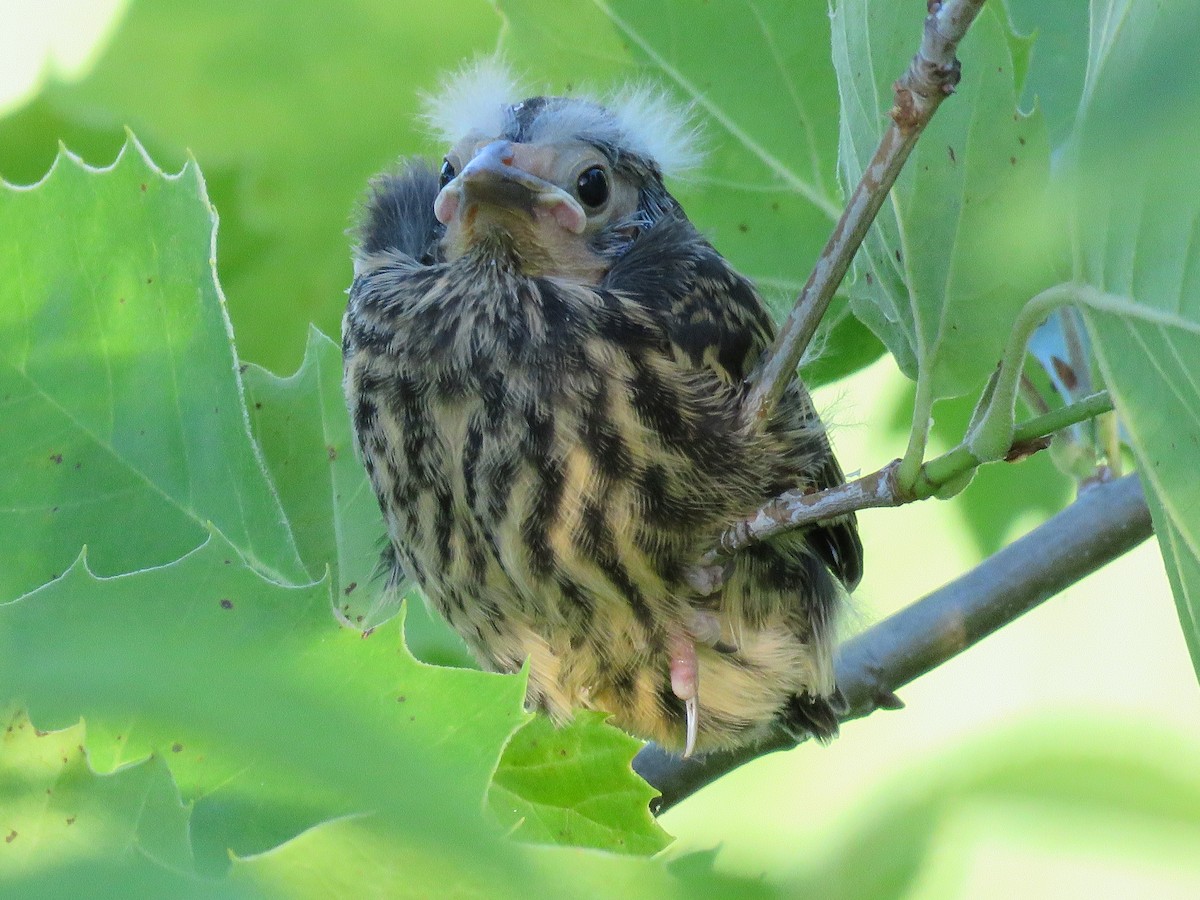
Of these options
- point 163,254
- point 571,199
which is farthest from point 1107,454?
point 163,254

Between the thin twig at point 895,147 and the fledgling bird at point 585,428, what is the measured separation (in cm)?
19

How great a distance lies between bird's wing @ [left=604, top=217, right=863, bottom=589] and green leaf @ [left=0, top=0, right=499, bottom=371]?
0.62m

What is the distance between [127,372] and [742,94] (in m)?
0.54

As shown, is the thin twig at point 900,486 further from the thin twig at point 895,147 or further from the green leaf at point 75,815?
the green leaf at point 75,815

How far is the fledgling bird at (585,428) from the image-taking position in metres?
0.87

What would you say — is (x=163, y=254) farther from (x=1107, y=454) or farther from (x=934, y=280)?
(x=1107, y=454)

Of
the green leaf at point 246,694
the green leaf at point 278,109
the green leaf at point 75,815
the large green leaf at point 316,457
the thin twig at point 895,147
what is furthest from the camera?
the green leaf at point 278,109

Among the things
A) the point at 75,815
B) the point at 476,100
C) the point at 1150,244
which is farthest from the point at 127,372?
the point at 1150,244

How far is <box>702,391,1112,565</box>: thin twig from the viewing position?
2.06 feet

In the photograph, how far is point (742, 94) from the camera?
1100mm

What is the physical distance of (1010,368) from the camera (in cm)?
63

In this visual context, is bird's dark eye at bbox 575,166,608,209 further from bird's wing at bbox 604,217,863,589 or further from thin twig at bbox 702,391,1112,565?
thin twig at bbox 702,391,1112,565

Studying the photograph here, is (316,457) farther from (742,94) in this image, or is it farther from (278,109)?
(278,109)

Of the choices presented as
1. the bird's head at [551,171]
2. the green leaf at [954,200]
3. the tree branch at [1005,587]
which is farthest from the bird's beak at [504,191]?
the tree branch at [1005,587]
